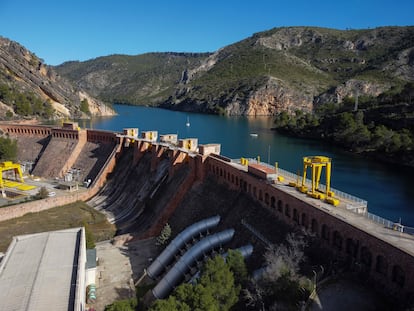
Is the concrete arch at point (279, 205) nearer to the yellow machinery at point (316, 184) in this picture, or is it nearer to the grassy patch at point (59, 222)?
the yellow machinery at point (316, 184)

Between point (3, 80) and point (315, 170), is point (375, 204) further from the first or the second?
point (3, 80)

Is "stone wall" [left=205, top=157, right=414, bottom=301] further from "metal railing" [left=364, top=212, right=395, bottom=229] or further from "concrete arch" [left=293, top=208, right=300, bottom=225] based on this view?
"metal railing" [left=364, top=212, right=395, bottom=229]

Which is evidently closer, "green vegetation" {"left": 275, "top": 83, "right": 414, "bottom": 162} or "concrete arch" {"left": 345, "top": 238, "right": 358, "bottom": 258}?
"concrete arch" {"left": 345, "top": 238, "right": 358, "bottom": 258}

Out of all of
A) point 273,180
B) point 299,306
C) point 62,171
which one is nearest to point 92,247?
point 273,180

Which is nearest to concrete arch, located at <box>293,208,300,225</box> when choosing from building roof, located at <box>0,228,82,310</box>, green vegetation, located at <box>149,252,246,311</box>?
green vegetation, located at <box>149,252,246,311</box>

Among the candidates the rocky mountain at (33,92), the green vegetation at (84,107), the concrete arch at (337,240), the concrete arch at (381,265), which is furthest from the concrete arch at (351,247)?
the green vegetation at (84,107)

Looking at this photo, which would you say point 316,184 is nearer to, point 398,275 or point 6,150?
point 398,275

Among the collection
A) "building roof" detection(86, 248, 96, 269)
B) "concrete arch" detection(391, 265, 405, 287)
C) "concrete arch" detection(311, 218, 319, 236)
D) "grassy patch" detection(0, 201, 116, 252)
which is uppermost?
"concrete arch" detection(311, 218, 319, 236)
